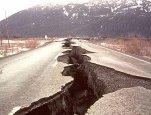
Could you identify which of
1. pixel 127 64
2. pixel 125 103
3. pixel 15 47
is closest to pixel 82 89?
pixel 125 103

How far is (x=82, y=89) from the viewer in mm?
7578

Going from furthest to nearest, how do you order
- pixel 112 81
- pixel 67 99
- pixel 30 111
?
pixel 112 81
pixel 67 99
pixel 30 111

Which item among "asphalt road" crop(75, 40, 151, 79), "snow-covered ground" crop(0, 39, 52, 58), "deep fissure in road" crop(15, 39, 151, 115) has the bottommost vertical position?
"snow-covered ground" crop(0, 39, 52, 58)

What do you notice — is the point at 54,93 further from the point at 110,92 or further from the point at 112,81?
the point at 112,81

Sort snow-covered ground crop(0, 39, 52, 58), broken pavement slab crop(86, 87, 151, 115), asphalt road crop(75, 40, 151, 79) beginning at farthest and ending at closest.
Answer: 1. snow-covered ground crop(0, 39, 52, 58)
2. asphalt road crop(75, 40, 151, 79)
3. broken pavement slab crop(86, 87, 151, 115)

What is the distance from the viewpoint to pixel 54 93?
6133mm

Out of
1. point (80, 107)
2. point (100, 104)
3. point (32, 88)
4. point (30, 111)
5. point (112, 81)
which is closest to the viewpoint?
point (30, 111)

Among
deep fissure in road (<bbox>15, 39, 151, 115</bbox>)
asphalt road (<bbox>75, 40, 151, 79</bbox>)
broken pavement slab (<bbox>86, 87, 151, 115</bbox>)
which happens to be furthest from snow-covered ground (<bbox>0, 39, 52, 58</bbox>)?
broken pavement slab (<bbox>86, 87, 151, 115</bbox>)

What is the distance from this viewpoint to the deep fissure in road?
5.27 meters

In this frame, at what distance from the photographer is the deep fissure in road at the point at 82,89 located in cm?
527

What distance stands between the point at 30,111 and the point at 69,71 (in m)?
4.60

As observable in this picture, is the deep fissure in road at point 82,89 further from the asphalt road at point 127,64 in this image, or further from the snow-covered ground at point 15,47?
the snow-covered ground at point 15,47

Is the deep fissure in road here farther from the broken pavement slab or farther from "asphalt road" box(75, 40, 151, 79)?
"asphalt road" box(75, 40, 151, 79)

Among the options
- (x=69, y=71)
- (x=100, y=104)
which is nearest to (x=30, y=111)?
(x=100, y=104)
